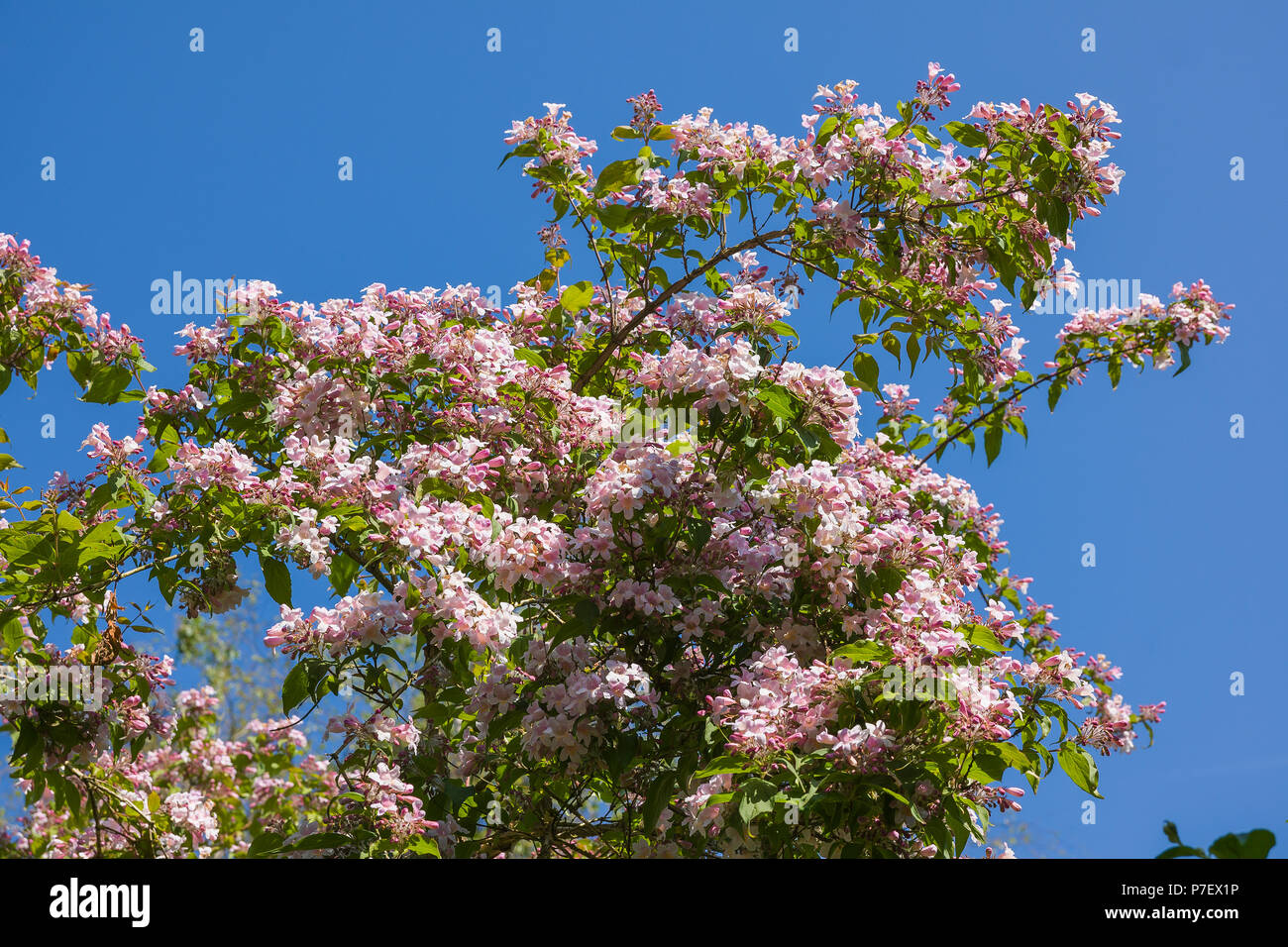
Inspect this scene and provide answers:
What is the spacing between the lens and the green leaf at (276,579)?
366cm

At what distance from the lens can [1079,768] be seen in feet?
10.8

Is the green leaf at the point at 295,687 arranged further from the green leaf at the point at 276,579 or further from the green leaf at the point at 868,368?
the green leaf at the point at 868,368

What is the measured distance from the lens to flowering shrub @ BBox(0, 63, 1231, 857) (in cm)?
315

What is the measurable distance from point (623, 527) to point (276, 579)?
1135mm

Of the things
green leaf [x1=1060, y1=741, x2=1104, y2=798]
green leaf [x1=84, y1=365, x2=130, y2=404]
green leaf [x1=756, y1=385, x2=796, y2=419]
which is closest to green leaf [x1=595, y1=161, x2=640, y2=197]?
green leaf [x1=756, y1=385, x2=796, y2=419]

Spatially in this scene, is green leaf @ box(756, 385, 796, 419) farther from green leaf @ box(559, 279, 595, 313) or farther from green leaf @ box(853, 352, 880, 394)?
green leaf @ box(559, 279, 595, 313)

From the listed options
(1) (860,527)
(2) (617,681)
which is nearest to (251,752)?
(2) (617,681)

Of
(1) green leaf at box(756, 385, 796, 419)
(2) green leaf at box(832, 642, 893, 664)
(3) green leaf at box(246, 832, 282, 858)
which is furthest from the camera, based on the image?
(1) green leaf at box(756, 385, 796, 419)

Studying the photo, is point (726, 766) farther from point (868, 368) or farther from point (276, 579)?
point (868, 368)

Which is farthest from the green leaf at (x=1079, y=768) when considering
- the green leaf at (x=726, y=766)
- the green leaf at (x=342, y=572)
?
the green leaf at (x=342, y=572)

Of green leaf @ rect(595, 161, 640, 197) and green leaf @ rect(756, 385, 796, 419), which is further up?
green leaf @ rect(595, 161, 640, 197)

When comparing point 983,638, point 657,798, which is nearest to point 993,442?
point 983,638

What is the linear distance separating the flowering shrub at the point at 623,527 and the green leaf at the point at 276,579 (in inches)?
0.5

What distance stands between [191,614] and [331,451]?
76cm
